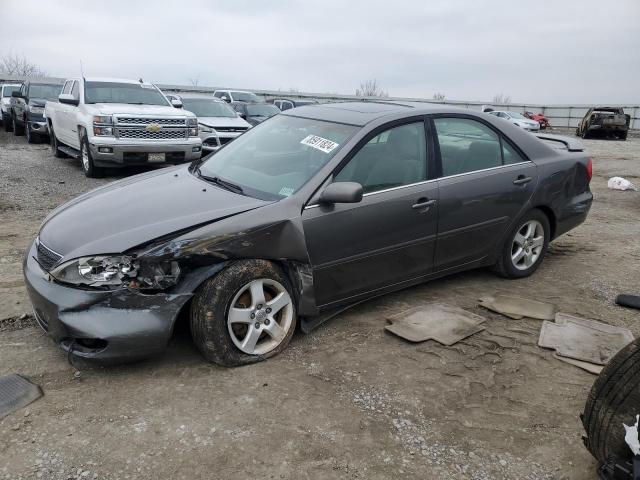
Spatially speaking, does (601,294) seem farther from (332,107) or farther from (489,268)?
(332,107)

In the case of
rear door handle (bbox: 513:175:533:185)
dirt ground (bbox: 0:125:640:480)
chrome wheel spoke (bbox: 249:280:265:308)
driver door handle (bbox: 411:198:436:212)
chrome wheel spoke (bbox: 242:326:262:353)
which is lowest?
dirt ground (bbox: 0:125:640:480)

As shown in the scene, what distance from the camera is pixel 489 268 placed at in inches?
196

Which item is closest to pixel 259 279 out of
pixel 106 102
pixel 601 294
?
pixel 601 294

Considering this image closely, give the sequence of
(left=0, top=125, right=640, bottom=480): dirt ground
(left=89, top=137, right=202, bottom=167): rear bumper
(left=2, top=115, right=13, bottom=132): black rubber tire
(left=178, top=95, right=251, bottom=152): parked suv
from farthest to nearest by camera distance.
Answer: (left=2, top=115, right=13, bottom=132): black rubber tire, (left=178, top=95, right=251, bottom=152): parked suv, (left=89, top=137, right=202, bottom=167): rear bumper, (left=0, top=125, right=640, bottom=480): dirt ground

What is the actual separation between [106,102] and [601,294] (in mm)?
9118

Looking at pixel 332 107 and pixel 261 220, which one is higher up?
pixel 332 107

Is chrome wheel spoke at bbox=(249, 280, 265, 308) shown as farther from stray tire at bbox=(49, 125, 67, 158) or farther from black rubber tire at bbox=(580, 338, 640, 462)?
stray tire at bbox=(49, 125, 67, 158)

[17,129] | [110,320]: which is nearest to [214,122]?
[17,129]

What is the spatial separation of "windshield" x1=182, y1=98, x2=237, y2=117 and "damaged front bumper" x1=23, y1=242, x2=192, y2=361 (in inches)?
407

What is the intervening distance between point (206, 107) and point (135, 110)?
3.43 metres

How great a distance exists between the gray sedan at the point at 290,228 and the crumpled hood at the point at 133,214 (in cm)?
1

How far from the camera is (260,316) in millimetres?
3355

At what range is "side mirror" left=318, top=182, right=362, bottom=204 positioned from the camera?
341cm

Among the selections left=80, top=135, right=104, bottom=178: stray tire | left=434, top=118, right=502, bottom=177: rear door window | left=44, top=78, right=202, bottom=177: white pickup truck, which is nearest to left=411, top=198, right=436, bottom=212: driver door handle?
left=434, top=118, right=502, bottom=177: rear door window
